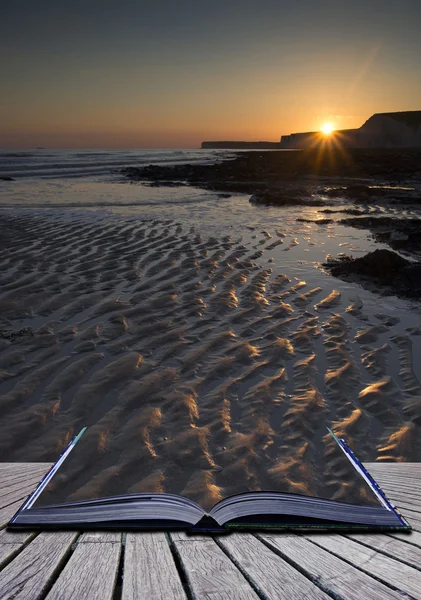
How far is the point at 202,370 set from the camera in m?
4.62

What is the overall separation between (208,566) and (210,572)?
0.12 feet

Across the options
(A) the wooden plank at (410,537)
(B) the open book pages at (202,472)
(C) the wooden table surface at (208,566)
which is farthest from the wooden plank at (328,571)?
(B) the open book pages at (202,472)

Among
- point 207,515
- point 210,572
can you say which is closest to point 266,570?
point 210,572

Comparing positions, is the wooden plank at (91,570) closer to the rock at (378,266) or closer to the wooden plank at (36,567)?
the wooden plank at (36,567)

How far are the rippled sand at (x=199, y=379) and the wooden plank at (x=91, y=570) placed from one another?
152cm

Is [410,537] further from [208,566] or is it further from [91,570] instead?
[91,570]

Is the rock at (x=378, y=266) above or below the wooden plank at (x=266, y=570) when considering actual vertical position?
below

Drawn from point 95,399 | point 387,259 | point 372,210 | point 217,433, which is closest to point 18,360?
point 95,399

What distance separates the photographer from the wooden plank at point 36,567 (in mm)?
1301

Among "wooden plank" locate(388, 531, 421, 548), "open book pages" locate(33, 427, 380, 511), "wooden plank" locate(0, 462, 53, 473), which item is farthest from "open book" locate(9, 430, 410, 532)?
"open book pages" locate(33, 427, 380, 511)

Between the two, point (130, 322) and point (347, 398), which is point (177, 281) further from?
point (347, 398)

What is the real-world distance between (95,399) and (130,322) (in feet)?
5.69

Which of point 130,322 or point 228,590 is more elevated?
point 228,590

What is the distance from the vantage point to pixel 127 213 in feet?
45.5
